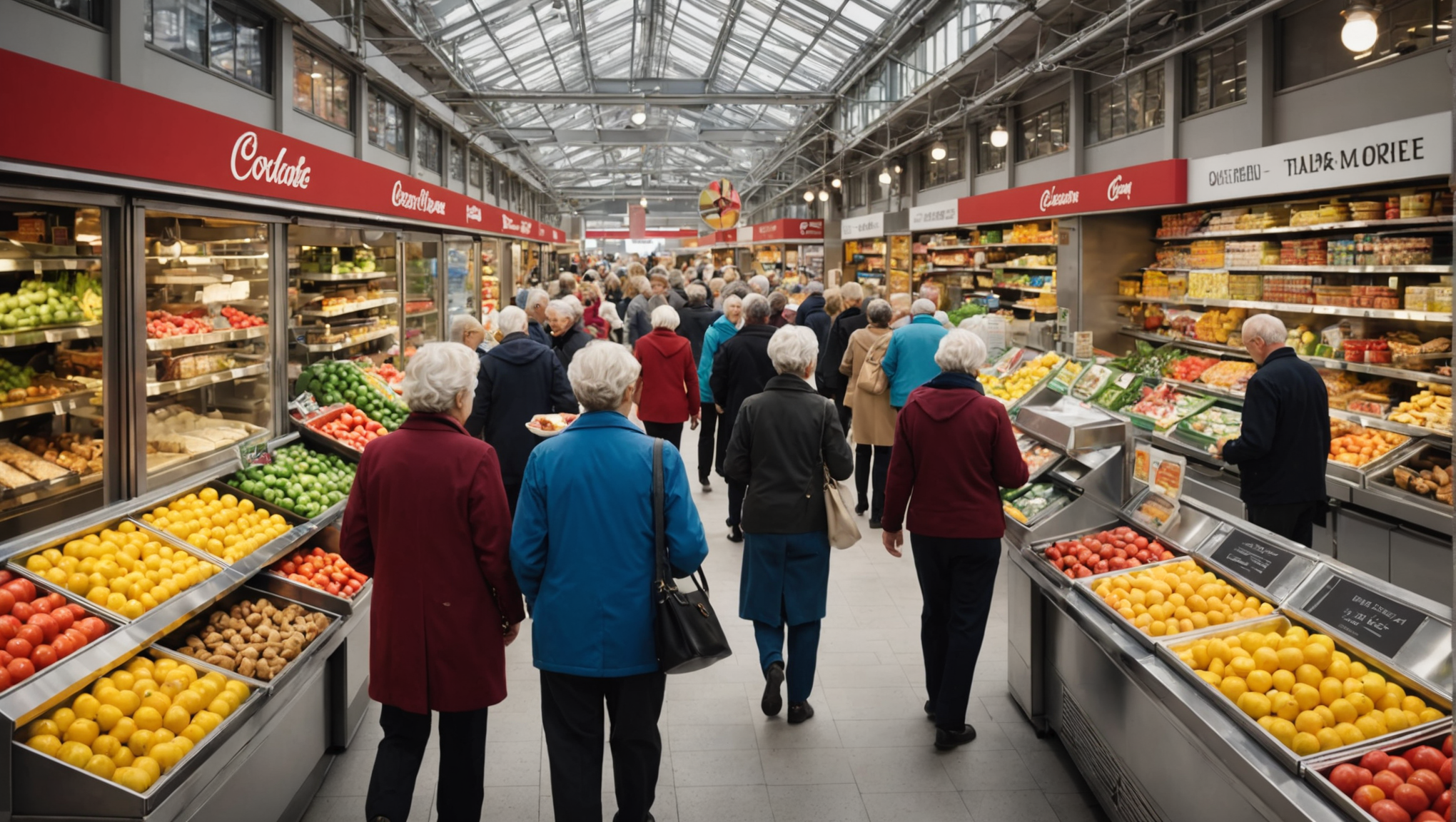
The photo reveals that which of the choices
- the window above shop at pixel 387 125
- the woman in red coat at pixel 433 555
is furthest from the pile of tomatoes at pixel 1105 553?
the window above shop at pixel 387 125

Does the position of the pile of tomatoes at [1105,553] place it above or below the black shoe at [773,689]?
above

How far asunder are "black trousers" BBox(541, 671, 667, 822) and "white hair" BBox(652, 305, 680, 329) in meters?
4.40

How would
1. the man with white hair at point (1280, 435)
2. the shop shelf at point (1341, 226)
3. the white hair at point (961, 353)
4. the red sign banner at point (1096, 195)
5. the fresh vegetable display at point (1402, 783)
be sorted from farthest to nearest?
the red sign banner at point (1096, 195) < the shop shelf at point (1341, 226) < the man with white hair at point (1280, 435) < the white hair at point (961, 353) < the fresh vegetable display at point (1402, 783)

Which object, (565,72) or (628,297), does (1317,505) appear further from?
(565,72)

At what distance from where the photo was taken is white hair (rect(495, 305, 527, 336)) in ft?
18.8

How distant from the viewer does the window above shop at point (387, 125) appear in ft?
41.7

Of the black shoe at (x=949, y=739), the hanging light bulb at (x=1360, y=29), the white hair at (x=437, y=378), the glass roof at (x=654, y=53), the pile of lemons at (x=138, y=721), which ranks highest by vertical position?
the glass roof at (x=654, y=53)

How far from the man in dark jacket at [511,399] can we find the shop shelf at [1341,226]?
529cm

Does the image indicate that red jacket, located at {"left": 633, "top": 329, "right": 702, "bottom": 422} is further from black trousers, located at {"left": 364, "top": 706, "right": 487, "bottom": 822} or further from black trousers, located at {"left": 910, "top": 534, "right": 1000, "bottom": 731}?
black trousers, located at {"left": 364, "top": 706, "right": 487, "bottom": 822}

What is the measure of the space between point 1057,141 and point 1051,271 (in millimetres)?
1599

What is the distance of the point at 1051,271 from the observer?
13.1m

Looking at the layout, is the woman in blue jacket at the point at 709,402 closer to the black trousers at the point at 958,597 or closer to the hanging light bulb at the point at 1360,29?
the black trousers at the point at 958,597

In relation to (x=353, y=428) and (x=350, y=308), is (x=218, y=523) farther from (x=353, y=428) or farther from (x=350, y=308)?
(x=350, y=308)

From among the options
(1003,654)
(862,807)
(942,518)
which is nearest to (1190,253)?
(1003,654)
